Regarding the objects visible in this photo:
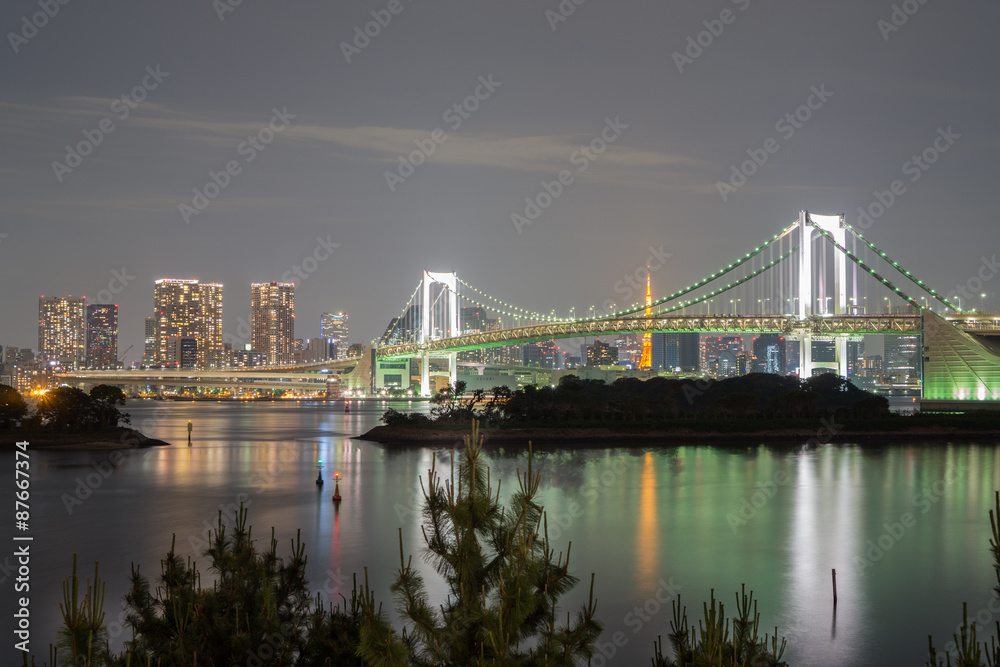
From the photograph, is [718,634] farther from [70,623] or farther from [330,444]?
[330,444]

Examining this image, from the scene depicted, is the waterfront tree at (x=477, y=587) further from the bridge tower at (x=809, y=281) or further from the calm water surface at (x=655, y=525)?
the bridge tower at (x=809, y=281)

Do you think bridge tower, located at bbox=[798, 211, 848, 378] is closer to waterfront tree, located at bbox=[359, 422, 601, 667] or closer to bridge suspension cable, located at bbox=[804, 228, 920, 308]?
bridge suspension cable, located at bbox=[804, 228, 920, 308]

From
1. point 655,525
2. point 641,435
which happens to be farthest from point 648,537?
point 641,435

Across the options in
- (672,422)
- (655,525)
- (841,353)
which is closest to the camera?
(655,525)

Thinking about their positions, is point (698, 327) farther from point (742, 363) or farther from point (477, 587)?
point (742, 363)

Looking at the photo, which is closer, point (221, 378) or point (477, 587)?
point (477, 587)

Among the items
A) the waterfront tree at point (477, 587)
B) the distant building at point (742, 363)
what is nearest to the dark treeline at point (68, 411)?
the waterfront tree at point (477, 587)

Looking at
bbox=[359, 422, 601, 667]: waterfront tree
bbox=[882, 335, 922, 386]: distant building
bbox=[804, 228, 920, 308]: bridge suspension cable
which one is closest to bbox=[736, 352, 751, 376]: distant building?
bbox=[882, 335, 922, 386]: distant building

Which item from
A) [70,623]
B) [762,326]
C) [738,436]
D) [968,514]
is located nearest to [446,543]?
[70,623]
